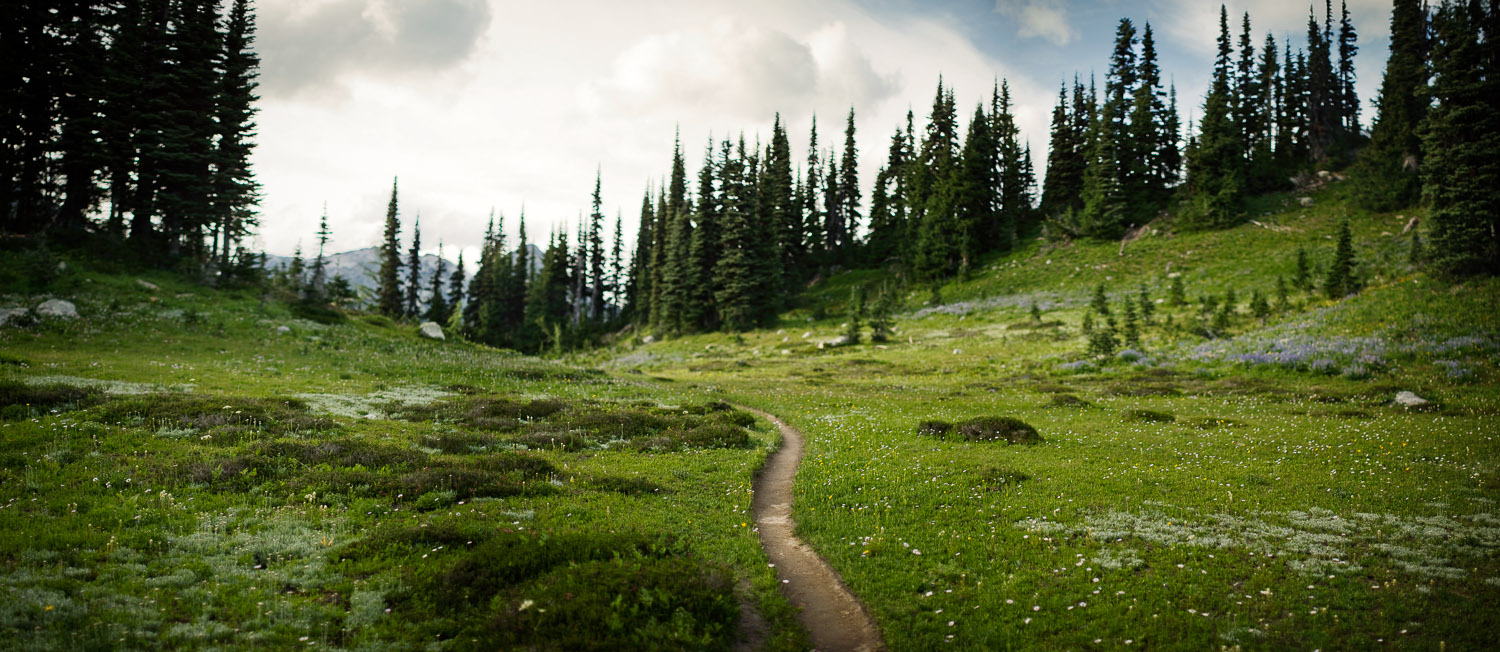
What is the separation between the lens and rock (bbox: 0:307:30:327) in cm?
2898

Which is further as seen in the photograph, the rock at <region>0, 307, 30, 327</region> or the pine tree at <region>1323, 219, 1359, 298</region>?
the pine tree at <region>1323, 219, 1359, 298</region>

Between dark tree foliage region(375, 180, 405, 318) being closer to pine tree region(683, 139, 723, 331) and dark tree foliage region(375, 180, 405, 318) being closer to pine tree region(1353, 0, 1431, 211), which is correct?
pine tree region(683, 139, 723, 331)

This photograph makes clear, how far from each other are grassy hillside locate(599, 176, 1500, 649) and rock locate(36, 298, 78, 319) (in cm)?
3300

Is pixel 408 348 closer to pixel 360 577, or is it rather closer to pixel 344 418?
pixel 344 418

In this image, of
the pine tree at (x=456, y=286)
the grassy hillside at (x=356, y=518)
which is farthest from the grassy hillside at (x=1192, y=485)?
the pine tree at (x=456, y=286)

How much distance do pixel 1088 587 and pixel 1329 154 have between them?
314 feet

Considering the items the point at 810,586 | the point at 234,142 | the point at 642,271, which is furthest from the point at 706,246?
the point at 810,586

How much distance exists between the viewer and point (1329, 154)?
243 feet

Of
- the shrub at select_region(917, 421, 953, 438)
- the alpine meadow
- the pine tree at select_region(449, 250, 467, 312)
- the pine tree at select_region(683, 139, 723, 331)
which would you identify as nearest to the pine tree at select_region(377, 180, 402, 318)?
the pine tree at select_region(449, 250, 467, 312)

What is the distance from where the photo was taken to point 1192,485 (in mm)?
14219

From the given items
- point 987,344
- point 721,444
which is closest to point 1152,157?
point 987,344

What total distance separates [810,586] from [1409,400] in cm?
2587

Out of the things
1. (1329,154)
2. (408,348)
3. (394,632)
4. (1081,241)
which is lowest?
(394,632)

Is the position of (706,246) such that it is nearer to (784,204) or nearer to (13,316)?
(784,204)
